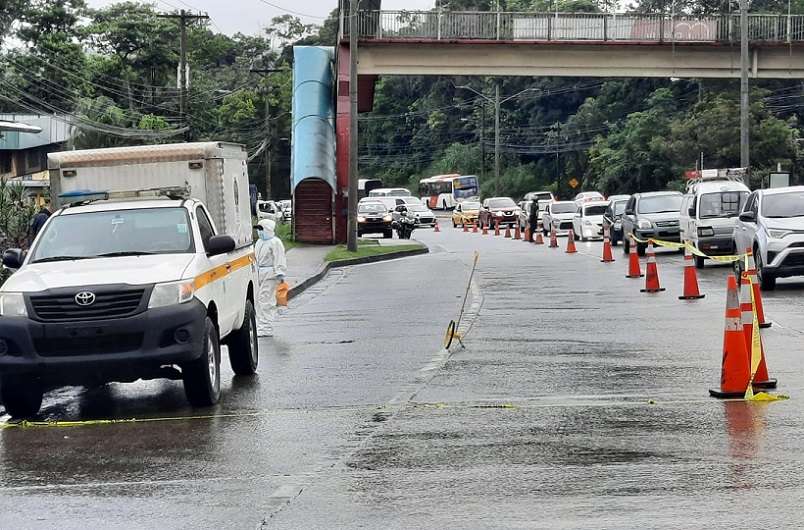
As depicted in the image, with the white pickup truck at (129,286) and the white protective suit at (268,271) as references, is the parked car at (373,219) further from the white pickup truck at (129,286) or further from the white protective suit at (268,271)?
the white pickup truck at (129,286)

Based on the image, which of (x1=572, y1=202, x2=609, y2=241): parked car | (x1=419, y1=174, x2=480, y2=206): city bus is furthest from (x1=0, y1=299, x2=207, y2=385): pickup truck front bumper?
(x1=419, y1=174, x2=480, y2=206): city bus

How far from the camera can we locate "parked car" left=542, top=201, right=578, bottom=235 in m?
57.8

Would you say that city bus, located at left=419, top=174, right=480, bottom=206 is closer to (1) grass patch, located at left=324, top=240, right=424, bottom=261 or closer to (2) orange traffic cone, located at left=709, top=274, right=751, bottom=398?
(1) grass patch, located at left=324, top=240, right=424, bottom=261

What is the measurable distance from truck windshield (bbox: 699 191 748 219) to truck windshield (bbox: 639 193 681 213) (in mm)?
6378

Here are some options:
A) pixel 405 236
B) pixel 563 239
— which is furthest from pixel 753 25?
pixel 405 236

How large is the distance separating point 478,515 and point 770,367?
7036mm

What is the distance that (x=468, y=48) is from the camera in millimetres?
51281

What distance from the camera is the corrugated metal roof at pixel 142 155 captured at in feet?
48.3

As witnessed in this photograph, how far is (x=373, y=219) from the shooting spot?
58.4 meters

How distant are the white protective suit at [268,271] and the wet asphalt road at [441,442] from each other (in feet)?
1.45

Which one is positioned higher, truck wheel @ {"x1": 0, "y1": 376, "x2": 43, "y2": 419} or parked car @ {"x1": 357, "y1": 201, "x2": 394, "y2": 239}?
truck wheel @ {"x1": 0, "y1": 376, "x2": 43, "y2": 419}

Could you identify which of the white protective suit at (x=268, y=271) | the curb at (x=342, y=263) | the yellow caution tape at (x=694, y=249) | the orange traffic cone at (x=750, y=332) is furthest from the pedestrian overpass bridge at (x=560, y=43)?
the orange traffic cone at (x=750, y=332)

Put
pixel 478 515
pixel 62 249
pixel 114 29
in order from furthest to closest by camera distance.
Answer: pixel 114 29, pixel 62 249, pixel 478 515

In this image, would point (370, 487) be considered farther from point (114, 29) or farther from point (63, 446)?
point (114, 29)
